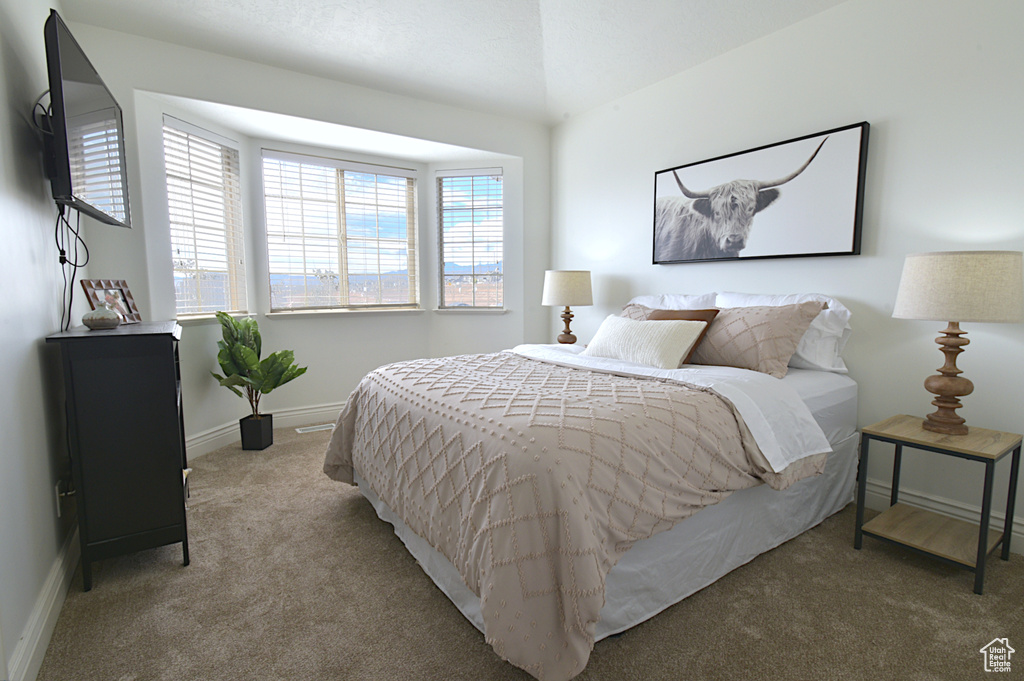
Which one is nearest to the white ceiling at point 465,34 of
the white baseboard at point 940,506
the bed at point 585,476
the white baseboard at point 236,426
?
the bed at point 585,476

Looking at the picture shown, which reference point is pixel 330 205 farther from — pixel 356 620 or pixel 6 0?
pixel 356 620

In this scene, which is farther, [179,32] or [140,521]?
[179,32]

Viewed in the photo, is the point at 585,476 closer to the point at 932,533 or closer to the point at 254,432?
the point at 932,533

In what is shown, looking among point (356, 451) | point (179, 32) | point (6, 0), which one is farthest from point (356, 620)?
point (179, 32)

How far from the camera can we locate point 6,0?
5.62 ft

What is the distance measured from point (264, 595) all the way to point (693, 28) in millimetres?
3617

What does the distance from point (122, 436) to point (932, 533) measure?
3.25 m

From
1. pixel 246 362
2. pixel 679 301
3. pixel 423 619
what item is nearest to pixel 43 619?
pixel 423 619

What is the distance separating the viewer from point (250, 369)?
336 centimetres

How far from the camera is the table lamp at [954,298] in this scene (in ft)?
6.06

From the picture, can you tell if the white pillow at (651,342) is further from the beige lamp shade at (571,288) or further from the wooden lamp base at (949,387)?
the beige lamp shade at (571,288)

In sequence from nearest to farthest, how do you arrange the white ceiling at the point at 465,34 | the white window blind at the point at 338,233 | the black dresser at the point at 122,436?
the black dresser at the point at 122,436 < the white ceiling at the point at 465,34 < the white window blind at the point at 338,233

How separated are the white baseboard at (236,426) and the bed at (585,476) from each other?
1.41 metres

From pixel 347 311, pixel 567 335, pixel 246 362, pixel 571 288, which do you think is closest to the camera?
pixel 246 362
